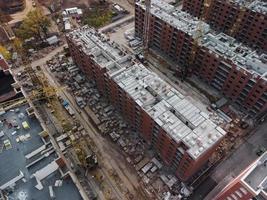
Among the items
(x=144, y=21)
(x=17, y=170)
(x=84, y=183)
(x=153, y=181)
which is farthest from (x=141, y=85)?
(x=144, y=21)

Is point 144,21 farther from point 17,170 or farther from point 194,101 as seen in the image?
point 17,170

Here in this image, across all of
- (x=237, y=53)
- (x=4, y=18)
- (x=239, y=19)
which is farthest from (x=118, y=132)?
(x=4, y=18)

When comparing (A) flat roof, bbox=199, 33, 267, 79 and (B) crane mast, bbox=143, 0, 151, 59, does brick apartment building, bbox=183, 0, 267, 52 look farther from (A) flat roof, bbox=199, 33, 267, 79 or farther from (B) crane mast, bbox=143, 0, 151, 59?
(B) crane mast, bbox=143, 0, 151, 59

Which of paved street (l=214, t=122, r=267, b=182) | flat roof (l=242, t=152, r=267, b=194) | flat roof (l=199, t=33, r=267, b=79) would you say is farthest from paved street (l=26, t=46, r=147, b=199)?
flat roof (l=199, t=33, r=267, b=79)

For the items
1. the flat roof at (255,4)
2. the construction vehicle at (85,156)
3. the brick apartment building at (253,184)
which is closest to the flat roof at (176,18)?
the flat roof at (255,4)

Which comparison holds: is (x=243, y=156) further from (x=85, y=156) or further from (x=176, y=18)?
(x=176, y=18)

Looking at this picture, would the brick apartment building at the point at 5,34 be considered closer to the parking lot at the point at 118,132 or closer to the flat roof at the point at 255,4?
the parking lot at the point at 118,132
